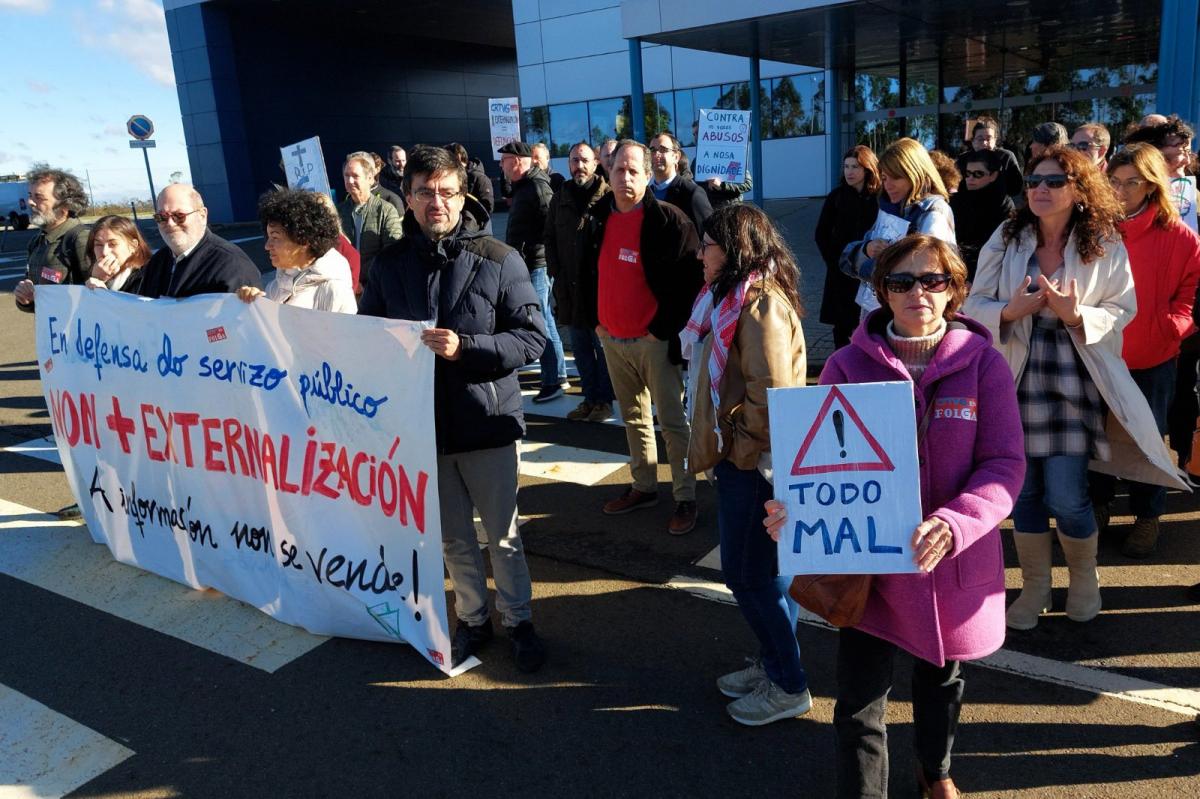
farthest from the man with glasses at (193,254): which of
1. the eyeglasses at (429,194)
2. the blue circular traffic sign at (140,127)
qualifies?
the blue circular traffic sign at (140,127)

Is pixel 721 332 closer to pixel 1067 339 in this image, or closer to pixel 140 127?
pixel 1067 339

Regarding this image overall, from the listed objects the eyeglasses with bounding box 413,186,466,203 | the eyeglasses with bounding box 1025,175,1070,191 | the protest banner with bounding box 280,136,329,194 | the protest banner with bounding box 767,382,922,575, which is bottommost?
the protest banner with bounding box 767,382,922,575

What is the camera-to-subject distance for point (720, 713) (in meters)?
3.25

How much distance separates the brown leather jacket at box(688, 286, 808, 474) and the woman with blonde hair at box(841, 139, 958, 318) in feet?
5.04

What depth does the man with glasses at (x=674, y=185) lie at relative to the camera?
6.28m

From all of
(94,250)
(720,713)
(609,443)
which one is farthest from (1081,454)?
(94,250)

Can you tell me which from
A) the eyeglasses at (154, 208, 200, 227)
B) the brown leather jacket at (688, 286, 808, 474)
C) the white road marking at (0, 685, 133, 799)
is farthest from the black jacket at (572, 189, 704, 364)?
the white road marking at (0, 685, 133, 799)

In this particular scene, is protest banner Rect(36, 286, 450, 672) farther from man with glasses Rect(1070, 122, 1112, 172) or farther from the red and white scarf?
man with glasses Rect(1070, 122, 1112, 172)

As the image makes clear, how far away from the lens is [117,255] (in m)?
5.13

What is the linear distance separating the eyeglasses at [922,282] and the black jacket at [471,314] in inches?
59.4

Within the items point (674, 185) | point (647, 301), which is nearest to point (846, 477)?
point (647, 301)

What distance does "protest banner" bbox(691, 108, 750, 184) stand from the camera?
9.75 m

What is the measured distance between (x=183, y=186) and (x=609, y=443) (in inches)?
132

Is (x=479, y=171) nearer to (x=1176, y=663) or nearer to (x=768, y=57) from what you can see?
(x=1176, y=663)
